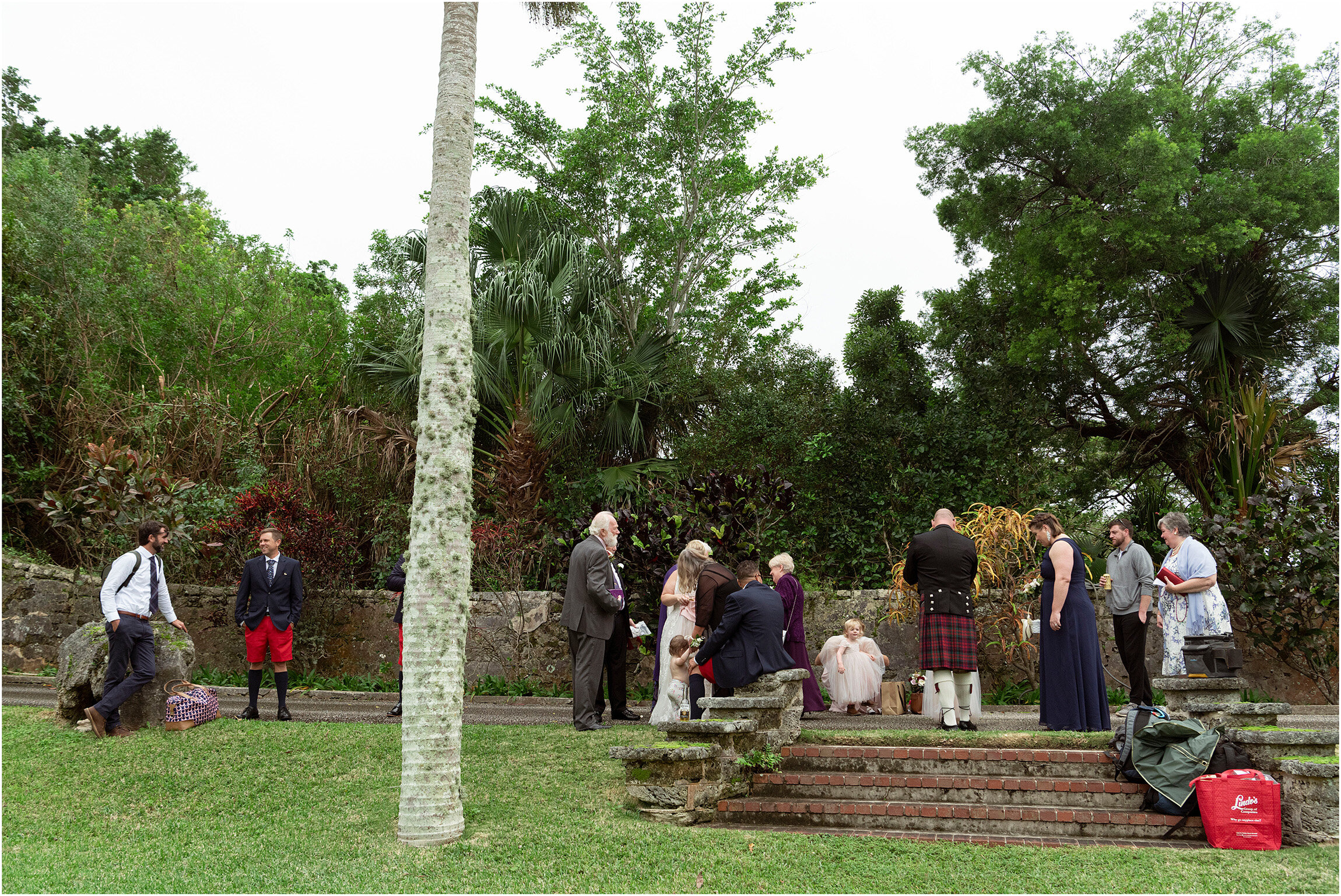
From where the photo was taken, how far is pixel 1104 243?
13.8 meters

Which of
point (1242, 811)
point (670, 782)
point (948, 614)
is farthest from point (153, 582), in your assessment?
point (1242, 811)

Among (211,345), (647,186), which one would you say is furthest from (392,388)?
(647,186)

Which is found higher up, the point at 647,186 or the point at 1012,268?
the point at 647,186

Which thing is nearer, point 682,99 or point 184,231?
point 682,99

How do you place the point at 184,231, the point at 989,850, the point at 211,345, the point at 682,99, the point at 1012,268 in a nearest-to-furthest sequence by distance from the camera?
the point at 989,850, the point at 1012,268, the point at 211,345, the point at 682,99, the point at 184,231

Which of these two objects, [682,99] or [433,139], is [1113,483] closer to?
[682,99]

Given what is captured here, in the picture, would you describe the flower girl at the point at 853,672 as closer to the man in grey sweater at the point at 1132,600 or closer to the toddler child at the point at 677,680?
the toddler child at the point at 677,680

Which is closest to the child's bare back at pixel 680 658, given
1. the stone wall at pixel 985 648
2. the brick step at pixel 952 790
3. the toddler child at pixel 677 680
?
the toddler child at pixel 677 680

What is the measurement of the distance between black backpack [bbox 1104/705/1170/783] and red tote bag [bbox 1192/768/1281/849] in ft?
2.32

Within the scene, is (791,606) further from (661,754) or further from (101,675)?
(101,675)

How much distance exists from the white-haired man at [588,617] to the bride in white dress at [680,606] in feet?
1.73

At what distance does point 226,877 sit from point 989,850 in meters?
4.22

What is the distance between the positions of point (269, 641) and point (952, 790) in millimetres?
6729

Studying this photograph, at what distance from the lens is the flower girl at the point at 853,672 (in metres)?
9.83
